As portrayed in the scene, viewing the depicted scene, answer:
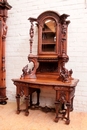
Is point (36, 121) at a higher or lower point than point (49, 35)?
lower

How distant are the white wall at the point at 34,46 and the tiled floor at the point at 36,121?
12.7 inches

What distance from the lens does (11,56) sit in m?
2.99

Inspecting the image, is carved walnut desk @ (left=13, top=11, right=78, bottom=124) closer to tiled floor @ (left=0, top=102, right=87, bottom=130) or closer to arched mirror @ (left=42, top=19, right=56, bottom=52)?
arched mirror @ (left=42, top=19, right=56, bottom=52)

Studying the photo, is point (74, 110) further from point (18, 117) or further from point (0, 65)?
point (0, 65)

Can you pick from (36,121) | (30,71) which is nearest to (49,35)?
(30,71)

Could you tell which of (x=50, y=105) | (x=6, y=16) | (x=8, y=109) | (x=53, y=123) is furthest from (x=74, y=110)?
(x=6, y=16)

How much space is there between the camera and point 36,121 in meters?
2.15

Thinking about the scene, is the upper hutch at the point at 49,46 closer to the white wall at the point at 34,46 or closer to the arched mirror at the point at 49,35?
the arched mirror at the point at 49,35

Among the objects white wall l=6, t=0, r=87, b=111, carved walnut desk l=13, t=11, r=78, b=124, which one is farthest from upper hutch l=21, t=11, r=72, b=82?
white wall l=6, t=0, r=87, b=111

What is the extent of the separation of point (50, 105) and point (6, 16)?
6.11ft

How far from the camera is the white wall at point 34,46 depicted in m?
2.50

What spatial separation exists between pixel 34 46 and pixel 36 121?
1327mm

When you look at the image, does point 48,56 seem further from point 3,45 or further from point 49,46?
point 3,45

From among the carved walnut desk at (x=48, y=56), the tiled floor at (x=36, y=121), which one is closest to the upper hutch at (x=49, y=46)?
the carved walnut desk at (x=48, y=56)
